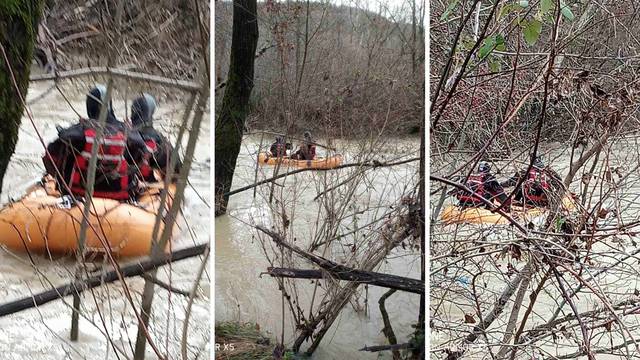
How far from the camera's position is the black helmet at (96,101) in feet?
5.50

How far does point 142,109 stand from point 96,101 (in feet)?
0.39

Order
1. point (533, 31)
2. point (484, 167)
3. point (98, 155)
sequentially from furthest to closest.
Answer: point (484, 167) → point (98, 155) → point (533, 31)

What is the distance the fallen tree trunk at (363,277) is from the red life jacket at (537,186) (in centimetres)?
79

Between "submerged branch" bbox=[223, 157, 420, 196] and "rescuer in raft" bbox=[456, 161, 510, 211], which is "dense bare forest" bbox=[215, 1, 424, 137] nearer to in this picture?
"submerged branch" bbox=[223, 157, 420, 196]

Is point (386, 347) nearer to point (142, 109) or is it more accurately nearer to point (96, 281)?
point (96, 281)

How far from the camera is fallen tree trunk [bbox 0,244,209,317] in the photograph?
1.67 m

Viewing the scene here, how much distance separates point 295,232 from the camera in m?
1.69

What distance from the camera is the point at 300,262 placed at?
1.69 m

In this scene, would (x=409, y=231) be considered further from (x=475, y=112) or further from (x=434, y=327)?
(x=475, y=112)

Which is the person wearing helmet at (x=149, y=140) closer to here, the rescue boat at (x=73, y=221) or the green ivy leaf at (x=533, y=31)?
the rescue boat at (x=73, y=221)

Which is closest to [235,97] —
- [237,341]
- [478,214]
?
[237,341]

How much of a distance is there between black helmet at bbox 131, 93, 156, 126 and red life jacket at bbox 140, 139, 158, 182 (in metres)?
0.06

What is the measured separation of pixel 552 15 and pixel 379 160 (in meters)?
0.59

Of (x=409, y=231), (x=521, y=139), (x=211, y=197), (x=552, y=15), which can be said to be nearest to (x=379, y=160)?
(x=409, y=231)
